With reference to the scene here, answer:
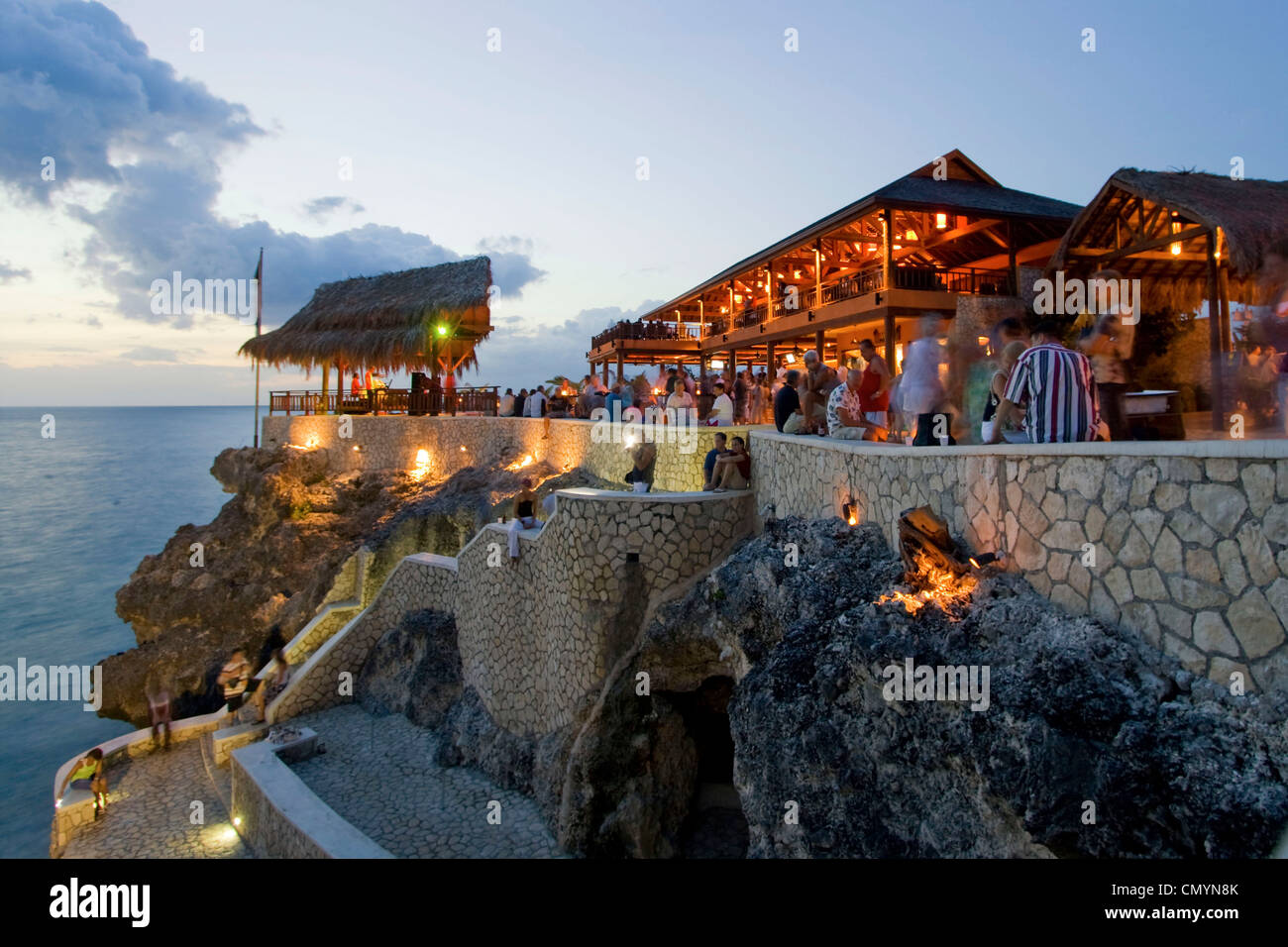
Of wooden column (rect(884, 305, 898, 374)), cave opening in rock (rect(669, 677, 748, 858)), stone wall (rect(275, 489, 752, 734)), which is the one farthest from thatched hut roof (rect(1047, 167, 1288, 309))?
cave opening in rock (rect(669, 677, 748, 858))

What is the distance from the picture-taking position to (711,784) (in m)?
9.58

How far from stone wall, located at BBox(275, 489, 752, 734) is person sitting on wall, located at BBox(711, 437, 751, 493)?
1.18 feet

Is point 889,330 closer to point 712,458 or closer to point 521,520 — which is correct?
point 712,458

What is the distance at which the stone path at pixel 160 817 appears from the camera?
414 inches

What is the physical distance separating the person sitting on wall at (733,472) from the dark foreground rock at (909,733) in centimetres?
160

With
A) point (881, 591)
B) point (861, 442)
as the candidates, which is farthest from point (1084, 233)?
point (881, 591)

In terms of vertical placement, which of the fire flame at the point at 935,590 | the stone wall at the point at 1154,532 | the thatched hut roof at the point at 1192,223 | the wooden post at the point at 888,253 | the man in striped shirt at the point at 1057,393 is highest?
the wooden post at the point at 888,253

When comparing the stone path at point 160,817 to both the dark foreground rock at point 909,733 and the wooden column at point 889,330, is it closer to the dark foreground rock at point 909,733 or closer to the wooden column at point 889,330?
the dark foreground rock at point 909,733

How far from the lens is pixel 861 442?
6668mm

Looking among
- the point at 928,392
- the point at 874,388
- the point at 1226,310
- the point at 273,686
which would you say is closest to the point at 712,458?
the point at 874,388

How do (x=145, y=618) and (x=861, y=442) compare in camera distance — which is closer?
(x=861, y=442)

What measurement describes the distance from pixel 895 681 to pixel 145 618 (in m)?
22.3

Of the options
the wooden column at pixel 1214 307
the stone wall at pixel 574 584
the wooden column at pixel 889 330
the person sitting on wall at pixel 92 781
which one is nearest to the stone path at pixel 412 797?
the stone wall at pixel 574 584
